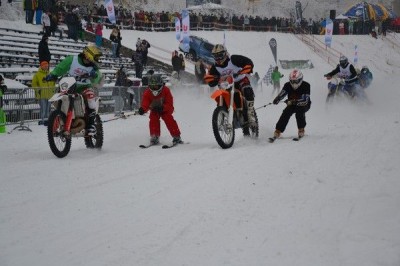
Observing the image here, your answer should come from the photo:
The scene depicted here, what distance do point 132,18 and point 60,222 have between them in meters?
31.1

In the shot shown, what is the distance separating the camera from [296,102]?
982 centimetres

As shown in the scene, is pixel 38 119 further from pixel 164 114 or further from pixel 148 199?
pixel 148 199

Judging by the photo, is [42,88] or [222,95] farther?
[42,88]

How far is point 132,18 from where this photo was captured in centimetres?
3394

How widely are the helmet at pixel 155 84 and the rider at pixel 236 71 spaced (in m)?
0.93

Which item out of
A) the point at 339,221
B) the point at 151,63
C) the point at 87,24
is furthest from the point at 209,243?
the point at 87,24

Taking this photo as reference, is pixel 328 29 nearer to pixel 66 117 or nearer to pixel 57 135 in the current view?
pixel 66 117

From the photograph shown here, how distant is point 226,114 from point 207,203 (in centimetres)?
389

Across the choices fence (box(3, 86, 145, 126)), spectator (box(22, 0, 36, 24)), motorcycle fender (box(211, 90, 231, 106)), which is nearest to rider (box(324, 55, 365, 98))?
motorcycle fender (box(211, 90, 231, 106))

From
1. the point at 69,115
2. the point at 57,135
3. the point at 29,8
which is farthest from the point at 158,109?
the point at 29,8

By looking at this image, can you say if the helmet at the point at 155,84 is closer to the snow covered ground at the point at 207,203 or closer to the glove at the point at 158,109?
the glove at the point at 158,109

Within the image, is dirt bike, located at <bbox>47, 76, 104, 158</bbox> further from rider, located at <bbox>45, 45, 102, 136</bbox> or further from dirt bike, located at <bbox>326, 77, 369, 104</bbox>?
dirt bike, located at <bbox>326, 77, 369, 104</bbox>

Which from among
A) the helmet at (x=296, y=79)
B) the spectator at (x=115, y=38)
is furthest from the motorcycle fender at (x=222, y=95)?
the spectator at (x=115, y=38)

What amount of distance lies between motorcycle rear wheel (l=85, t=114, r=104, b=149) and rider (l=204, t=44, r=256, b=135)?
87.4 inches
